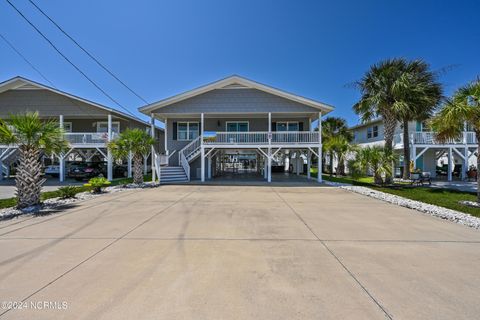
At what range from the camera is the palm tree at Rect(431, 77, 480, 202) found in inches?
328

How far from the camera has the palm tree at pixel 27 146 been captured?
26.0 feet

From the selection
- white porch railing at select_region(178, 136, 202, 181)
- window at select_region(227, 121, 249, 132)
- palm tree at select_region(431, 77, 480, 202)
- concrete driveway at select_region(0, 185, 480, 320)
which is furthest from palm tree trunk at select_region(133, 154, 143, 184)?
palm tree at select_region(431, 77, 480, 202)

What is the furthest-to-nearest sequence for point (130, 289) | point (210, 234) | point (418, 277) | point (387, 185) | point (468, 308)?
point (387, 185), point (210, 234), point (418, 277), point (130, 289), point (468, 308)

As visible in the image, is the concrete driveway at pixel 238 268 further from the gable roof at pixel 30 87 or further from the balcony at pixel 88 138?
the gable roof at pixel 30 87

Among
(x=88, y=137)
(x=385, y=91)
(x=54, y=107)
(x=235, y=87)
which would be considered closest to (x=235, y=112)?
(x=235, y=87)

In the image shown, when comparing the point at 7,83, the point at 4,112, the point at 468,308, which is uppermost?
the point at 7,83

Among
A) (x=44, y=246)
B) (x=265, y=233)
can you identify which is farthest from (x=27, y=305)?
(x=265, y=233)

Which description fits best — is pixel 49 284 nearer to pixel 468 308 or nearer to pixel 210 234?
pixel 210 234

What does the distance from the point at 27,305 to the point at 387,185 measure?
15.8 metres

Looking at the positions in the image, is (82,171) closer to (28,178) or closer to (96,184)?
(96,184)

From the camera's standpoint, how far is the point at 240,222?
6.25m

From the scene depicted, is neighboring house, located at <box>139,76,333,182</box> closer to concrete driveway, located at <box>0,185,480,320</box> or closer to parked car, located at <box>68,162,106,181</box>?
parked car, located at <box>68,162,106,181</box>

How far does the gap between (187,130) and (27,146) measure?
11933mm

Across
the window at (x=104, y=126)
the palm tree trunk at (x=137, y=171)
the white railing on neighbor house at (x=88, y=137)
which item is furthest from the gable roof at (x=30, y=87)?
the palm tree trunk at (x=137, y=171)
